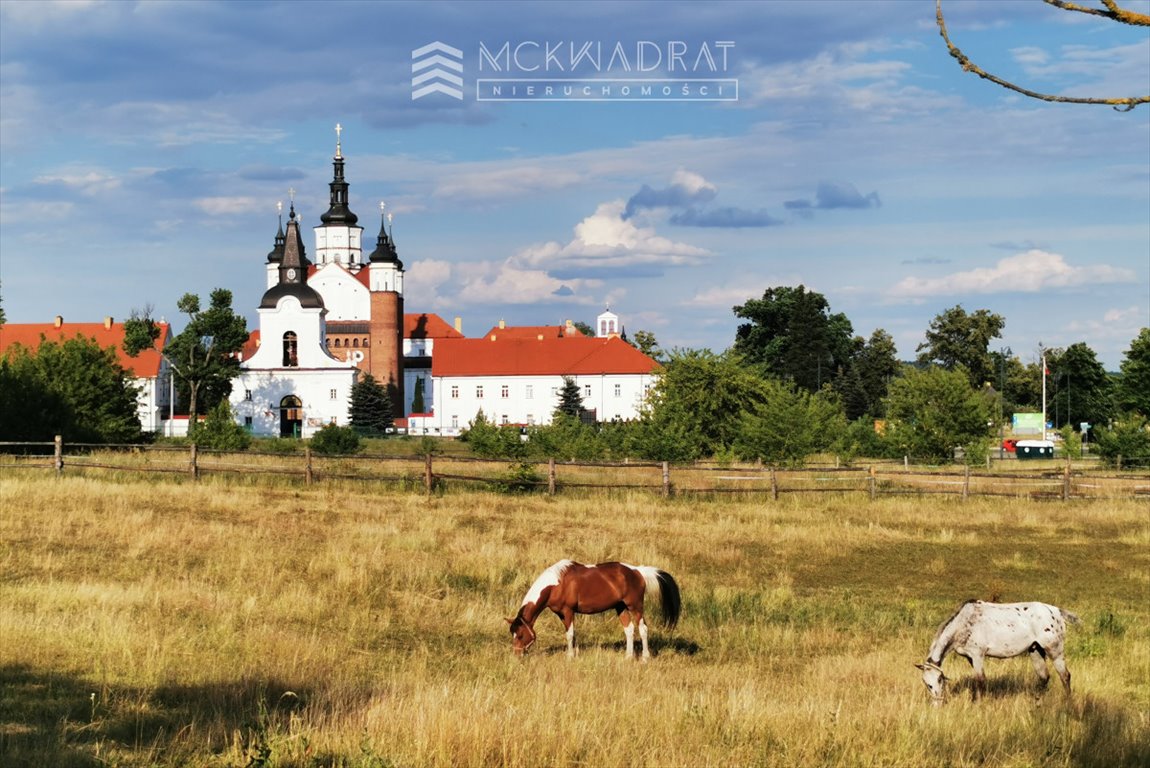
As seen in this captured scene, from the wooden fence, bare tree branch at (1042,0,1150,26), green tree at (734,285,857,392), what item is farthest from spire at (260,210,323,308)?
bare tree branch at (1042,0,1150,26)

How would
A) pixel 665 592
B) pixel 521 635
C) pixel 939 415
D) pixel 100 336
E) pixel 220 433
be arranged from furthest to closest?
pixel 100 336
pixel 939 415
pixel 220 433
pixel 665 592
pixel 521 635

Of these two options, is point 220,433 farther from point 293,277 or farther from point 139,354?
point 139,354

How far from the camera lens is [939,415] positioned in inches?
2120

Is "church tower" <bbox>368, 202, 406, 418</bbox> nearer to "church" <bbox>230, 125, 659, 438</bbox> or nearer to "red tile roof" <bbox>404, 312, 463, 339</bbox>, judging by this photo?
"church" <bbox>230, 125, 659, 438</bbox>

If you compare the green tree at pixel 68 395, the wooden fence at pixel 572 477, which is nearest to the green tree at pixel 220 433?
the green tree at pixel 68 395

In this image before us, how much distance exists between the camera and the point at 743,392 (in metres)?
51.7

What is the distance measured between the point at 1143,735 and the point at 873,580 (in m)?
13.1

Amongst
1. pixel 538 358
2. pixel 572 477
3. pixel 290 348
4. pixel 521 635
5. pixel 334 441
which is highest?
pixel 538 358

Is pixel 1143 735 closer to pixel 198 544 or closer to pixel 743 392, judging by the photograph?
pixel 198 544

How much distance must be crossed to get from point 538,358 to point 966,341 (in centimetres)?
4691

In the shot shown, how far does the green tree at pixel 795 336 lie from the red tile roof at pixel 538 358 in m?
11.8

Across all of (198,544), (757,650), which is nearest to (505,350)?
(198,544)

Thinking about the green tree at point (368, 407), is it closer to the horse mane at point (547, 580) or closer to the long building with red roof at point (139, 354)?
the long building with red roof at point (139, 354)

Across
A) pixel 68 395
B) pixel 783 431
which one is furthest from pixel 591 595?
pixel 68 395
